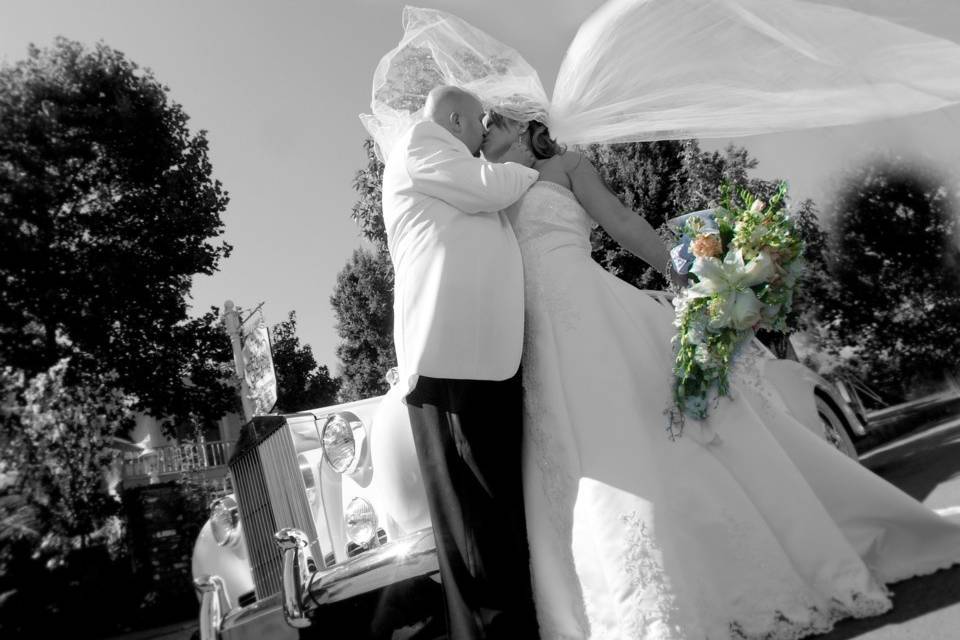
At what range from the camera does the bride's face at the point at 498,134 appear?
134 inches

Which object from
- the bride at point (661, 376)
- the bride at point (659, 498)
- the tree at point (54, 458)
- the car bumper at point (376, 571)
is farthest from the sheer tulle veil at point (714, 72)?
the tree at point (54, 458)

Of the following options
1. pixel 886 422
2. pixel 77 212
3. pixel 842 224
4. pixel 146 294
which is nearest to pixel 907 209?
pixel 842 224

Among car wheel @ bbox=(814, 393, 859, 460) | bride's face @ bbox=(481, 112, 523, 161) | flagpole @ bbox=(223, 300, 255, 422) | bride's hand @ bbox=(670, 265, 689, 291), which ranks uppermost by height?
flagpole @ bbox=(223, 300, 255, 422)

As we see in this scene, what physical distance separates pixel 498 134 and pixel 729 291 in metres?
1.42

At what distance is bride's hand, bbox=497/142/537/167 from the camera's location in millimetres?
3416

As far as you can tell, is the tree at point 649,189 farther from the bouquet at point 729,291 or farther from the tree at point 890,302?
the bouquet at point 729,291

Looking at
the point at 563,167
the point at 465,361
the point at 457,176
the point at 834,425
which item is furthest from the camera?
the point at 834,425

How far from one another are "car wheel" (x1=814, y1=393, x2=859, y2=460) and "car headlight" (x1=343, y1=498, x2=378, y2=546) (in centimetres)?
335

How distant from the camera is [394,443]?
3.47m

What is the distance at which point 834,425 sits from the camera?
17.2 feet

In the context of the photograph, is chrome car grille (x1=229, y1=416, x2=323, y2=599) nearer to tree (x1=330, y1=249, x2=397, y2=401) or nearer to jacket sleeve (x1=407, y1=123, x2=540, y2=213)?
jacket sleeve (x1=407, y1=123, x2=540, y2=213)

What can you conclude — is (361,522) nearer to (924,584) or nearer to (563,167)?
(563,167)

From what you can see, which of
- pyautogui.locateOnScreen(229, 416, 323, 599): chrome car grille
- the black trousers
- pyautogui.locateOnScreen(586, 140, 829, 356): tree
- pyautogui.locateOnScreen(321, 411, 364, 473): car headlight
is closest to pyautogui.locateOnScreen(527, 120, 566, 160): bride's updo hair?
the black trousers

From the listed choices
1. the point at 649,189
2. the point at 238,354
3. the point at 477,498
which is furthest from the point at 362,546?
the point at 649,189
